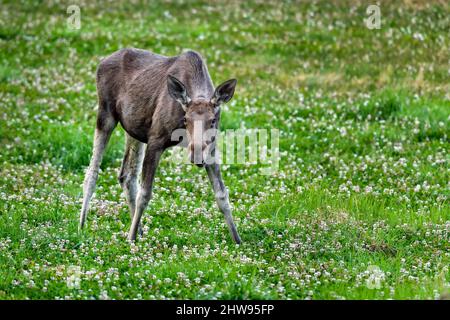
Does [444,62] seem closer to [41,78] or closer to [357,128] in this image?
[357,128]

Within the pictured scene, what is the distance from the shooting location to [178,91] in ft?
36.9

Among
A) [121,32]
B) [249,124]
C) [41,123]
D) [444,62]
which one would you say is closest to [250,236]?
[249,124]

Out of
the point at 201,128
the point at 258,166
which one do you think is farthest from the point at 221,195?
the point at 258,166

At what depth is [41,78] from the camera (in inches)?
837

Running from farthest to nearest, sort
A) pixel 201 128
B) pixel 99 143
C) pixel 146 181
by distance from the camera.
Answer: pixel 99 143, pixel 146 181, pixel 201 128

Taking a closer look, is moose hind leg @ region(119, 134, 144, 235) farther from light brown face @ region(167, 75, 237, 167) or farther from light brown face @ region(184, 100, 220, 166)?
light brown face @ region(184, 100, 220, 166)

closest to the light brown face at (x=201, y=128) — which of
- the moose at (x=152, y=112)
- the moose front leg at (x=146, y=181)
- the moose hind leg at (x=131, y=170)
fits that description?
the moose at (x=152, y=112)

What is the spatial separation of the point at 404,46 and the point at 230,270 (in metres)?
13.7

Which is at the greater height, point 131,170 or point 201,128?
point 201,128

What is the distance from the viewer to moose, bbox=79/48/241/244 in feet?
36.4

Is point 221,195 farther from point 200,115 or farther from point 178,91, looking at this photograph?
point 178,91

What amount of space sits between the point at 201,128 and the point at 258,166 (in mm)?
5113

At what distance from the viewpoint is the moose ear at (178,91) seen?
1116 cm

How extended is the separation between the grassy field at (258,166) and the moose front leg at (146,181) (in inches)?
12.5
